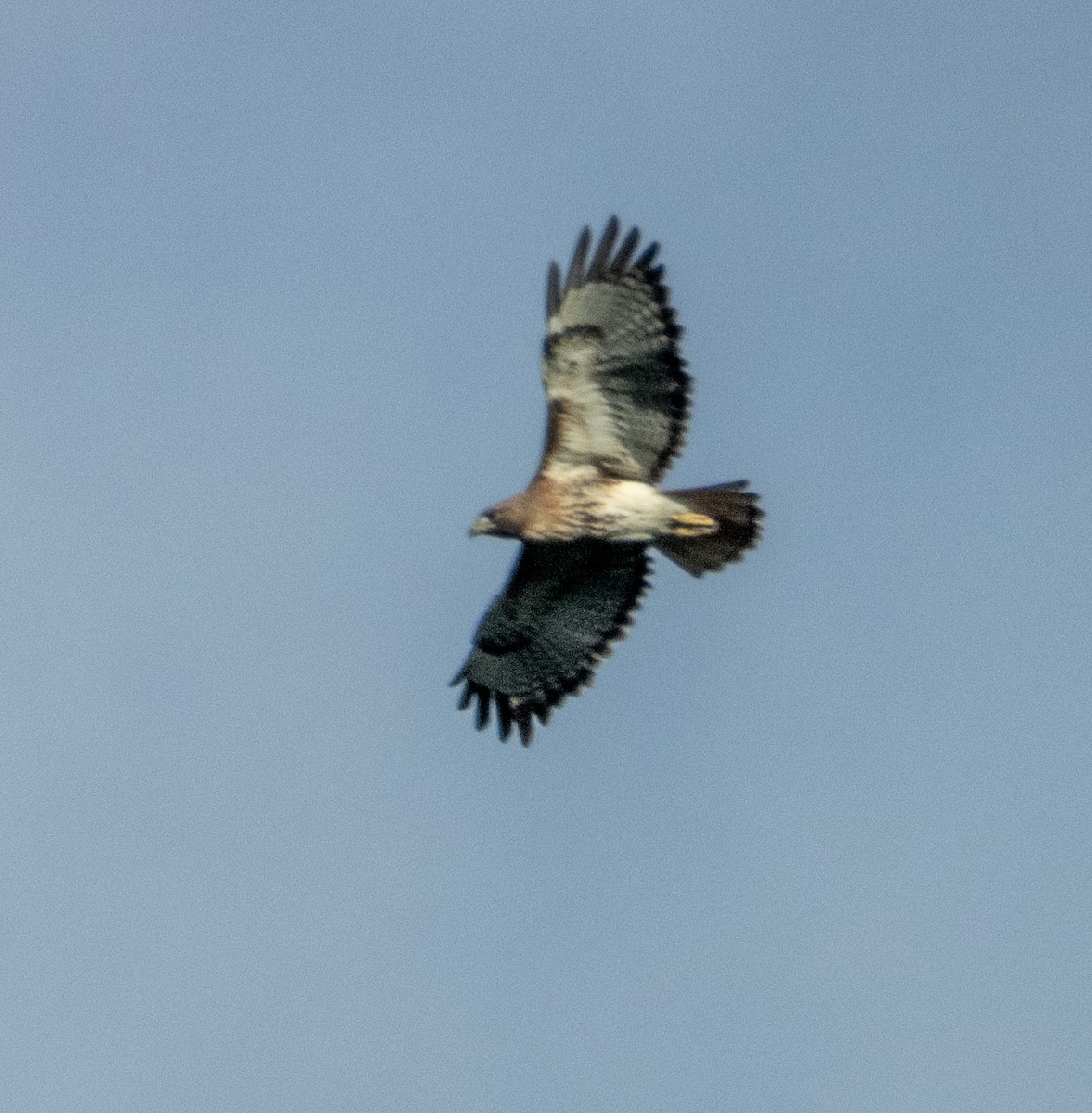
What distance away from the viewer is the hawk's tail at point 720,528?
17984mm

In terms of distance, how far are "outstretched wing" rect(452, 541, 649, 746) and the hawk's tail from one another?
0.60 metres

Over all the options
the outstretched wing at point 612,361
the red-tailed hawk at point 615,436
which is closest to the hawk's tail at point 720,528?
the red-tailed hawk at point 615,436

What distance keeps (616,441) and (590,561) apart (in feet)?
4.21

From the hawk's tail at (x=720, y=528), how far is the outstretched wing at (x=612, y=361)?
1.34ft

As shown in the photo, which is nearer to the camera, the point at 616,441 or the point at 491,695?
the point at 616,441

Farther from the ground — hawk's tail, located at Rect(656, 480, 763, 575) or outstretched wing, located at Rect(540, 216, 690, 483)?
outstretched wing, located at Rect(540, 216, 690, 483)

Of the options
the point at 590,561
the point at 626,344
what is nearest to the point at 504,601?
the point at 590,561

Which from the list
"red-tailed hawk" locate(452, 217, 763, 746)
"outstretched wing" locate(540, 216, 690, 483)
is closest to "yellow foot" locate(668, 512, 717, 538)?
"red-tailed hawk" locate(452, 217, 763, 746)

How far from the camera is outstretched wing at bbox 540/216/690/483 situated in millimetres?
17531

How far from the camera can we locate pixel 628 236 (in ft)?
58.0

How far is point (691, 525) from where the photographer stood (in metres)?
18.0

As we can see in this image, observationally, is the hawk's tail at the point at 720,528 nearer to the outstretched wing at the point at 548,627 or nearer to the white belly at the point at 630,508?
the white belly at the point at 630,508

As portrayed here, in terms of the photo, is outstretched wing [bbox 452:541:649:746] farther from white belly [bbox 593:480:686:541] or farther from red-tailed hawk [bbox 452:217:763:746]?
white belly [bbox 593:480:686:541]

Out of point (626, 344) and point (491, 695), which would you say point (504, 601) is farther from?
point (626, 344)
